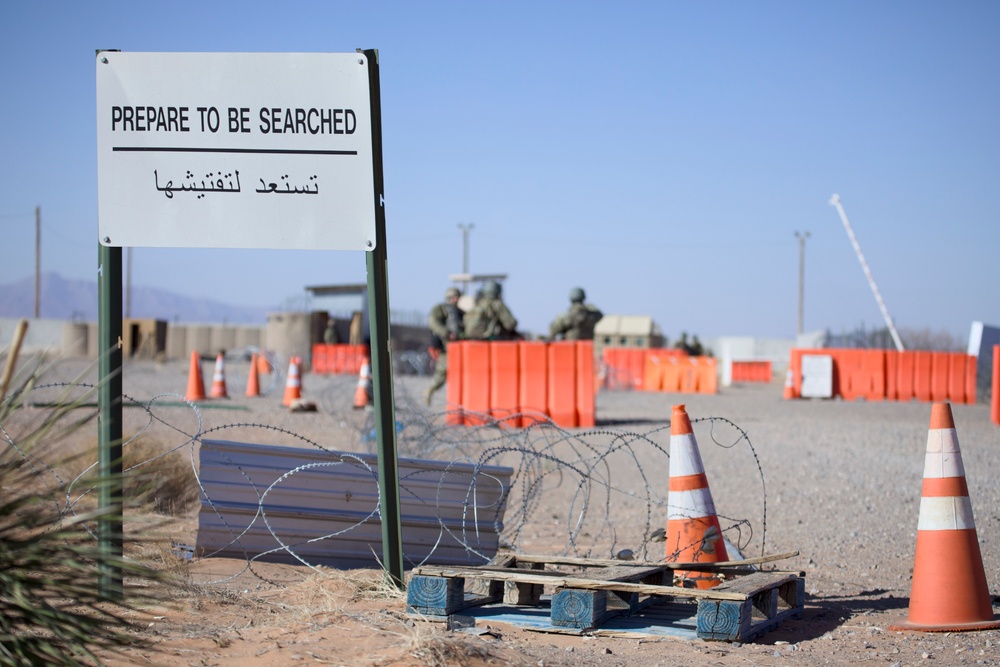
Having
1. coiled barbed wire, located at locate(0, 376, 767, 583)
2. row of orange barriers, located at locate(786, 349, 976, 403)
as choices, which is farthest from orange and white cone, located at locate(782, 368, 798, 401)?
coiled barbed wire, located at locate(0, 376, 767, 583)

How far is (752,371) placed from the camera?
47844mm

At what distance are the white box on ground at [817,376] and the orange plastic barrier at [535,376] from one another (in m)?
13.7

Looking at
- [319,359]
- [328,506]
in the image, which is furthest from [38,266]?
[328,506]

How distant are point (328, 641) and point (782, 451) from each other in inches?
381

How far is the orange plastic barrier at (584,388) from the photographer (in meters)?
14.5

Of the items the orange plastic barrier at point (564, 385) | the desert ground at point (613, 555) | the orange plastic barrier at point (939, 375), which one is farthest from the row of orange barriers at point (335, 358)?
the desert ground at point (613, 555)

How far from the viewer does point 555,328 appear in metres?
18.4

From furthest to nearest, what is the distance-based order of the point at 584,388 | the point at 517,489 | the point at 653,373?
1. the point at 653,373
2. the point at 584,388
3. the point at 517,489

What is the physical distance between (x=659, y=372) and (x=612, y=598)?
2909cm

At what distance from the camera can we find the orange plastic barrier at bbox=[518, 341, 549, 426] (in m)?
14.8

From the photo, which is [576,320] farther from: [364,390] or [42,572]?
[42,572]

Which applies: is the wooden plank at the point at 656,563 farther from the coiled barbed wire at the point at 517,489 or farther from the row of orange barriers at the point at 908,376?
the row of orange barriers at the point at 908,376

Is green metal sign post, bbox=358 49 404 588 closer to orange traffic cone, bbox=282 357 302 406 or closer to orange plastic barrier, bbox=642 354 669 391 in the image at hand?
orange traffic cone, bbox=282 357 302 406

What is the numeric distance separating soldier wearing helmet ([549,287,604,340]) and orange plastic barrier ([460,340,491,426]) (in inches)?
131
